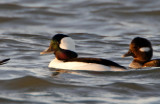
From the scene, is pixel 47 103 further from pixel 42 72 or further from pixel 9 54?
pixel 9 54

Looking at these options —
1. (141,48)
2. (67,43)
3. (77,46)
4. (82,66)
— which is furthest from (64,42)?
(77,46)

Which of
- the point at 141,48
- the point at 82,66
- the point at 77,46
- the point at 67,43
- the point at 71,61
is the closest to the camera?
the point at 82,66

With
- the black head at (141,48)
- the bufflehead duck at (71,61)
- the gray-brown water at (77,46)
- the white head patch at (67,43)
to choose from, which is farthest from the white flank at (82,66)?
the black head at (141,48)

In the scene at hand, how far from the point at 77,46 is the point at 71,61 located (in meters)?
5.04

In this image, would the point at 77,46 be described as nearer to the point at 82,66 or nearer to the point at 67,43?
the point at 67,43

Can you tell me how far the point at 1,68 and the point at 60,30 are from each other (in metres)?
7.56

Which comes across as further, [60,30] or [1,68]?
[60,30]

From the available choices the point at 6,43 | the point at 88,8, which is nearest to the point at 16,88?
the point at 6,43

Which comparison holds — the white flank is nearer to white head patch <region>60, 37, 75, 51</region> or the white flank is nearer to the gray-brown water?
the gray-brown water

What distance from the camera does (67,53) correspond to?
1191 centimetres

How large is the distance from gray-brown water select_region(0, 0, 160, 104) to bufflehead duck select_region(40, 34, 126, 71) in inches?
6.1

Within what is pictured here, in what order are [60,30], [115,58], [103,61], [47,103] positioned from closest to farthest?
[47,103] → [103,61] → [115,58] → [60,30]

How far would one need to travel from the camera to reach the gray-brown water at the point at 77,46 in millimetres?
9703

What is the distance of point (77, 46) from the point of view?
54.3 ft
